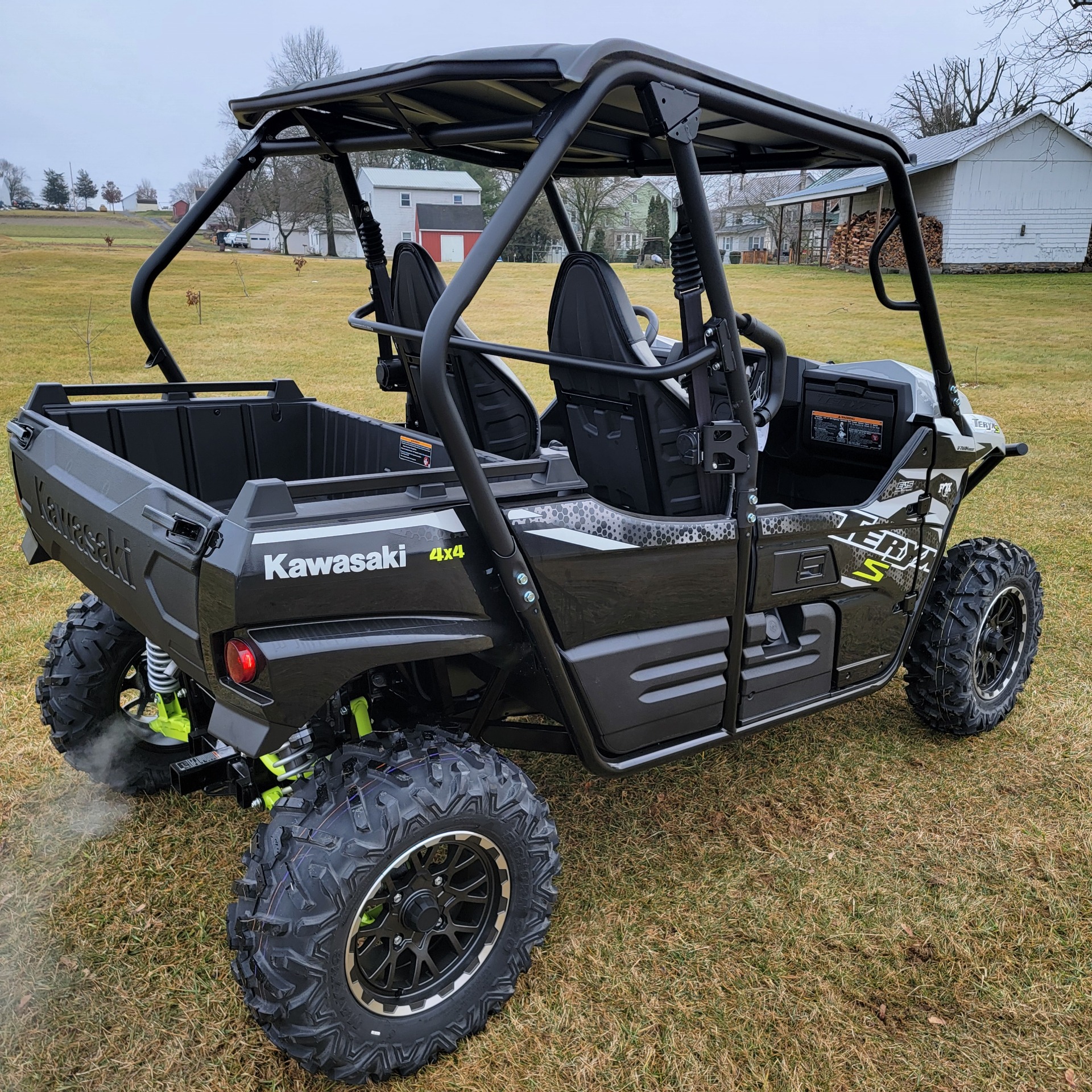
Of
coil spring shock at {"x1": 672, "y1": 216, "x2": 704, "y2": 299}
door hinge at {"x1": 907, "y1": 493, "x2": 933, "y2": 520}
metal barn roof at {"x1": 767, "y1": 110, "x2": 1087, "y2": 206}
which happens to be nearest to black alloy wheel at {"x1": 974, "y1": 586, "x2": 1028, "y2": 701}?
door hinge at {"x1": 907, "y1": 493, "x2": 933, "y2": 520}

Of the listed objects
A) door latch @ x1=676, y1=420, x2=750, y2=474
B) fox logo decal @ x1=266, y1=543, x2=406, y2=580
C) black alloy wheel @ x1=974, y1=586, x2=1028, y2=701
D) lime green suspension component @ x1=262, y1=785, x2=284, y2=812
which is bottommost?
black alloy wheel @ x1=974, y1=586, x2=1028, y2=701

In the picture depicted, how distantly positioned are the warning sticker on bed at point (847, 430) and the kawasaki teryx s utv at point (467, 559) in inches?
0.8

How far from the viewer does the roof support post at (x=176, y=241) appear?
2887 mm

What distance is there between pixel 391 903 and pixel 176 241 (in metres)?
2.10

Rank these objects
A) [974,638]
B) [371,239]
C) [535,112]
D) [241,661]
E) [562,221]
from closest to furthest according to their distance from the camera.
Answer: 1. [241,661]
2. [535,112]
3. [371,239]
4. [974,638]
5. [562,221]

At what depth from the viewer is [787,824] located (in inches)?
128

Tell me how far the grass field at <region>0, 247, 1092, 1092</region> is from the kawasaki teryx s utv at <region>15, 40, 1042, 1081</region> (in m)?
0.24

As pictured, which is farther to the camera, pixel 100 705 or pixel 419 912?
pixel 100 705

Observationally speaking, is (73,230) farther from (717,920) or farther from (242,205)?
(717,920)

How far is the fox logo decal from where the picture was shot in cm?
194

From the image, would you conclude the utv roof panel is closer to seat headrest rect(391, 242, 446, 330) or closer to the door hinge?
seat headrest rect(391, 242, 446, 330)

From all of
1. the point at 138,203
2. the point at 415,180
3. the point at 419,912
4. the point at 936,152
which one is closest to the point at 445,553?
the point at 419,912

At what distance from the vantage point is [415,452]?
2.92 m

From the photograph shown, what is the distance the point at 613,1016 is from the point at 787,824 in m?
1.06
